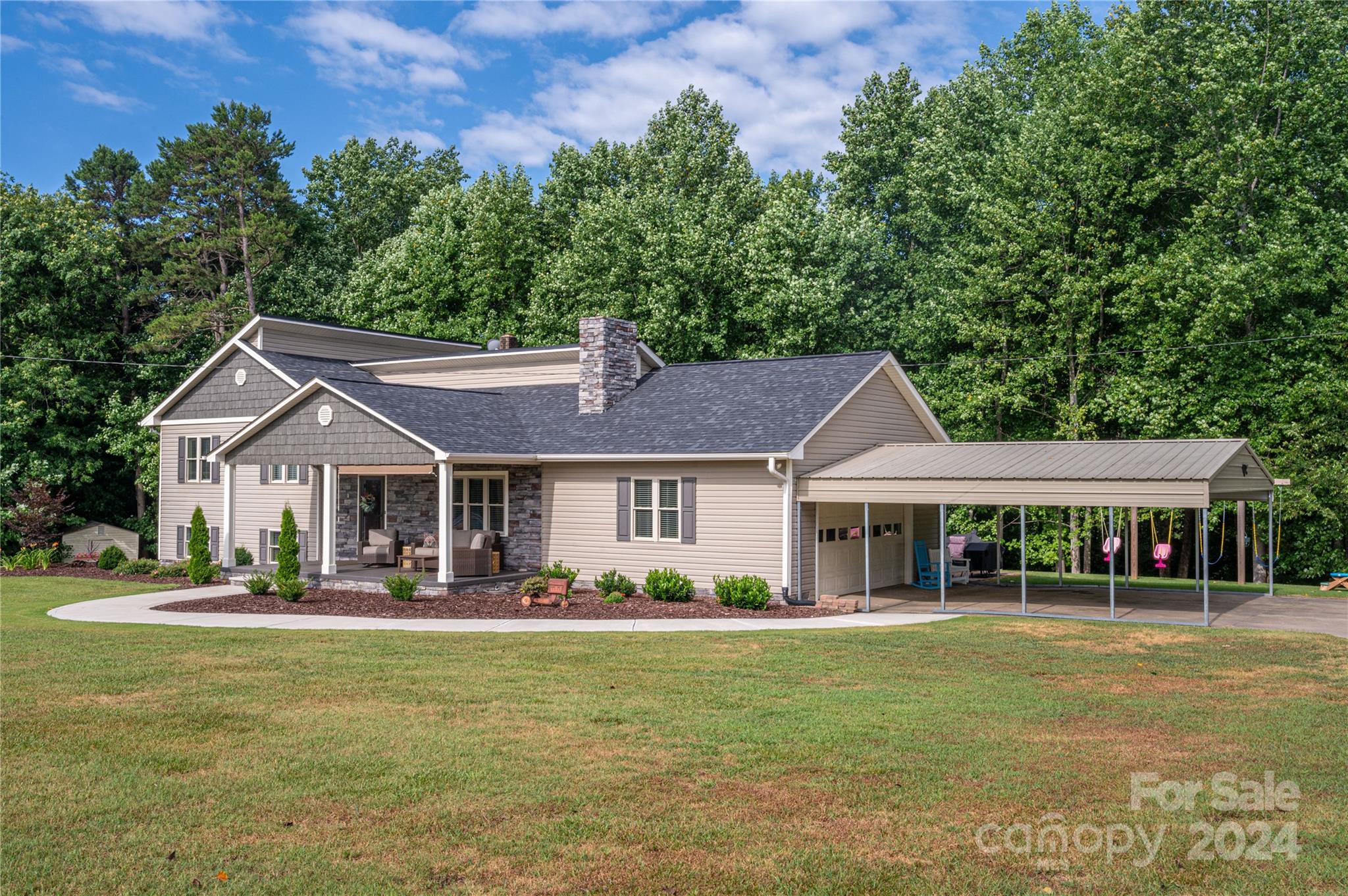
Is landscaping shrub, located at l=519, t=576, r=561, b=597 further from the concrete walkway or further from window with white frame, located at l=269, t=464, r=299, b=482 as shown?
window with white frame, located at l=269, t=464, r=299, b=482

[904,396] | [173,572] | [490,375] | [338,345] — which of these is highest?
[338,345]

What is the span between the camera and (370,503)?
85.7 ft

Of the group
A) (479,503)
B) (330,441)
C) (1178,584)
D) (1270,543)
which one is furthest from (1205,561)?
(330,441)

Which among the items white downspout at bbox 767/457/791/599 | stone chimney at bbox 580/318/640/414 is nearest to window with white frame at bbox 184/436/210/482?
stone chimney at bbox 580/318/640/414

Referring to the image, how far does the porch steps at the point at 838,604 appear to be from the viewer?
19234 mm

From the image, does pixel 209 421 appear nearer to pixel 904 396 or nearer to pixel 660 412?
pixel 660 412

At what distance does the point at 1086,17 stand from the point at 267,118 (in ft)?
117

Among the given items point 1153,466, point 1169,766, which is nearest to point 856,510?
point 1153,466

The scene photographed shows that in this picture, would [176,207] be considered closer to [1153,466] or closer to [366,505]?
[366,505]

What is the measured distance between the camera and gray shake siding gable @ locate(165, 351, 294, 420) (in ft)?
89.8

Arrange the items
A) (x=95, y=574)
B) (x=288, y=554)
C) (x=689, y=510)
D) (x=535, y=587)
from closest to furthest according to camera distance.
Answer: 1. (x=535, y=587)
2. (x=288, y=554)
3. (x=689, y=510)
4. (x=95, y=574)

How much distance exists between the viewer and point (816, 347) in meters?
35.1

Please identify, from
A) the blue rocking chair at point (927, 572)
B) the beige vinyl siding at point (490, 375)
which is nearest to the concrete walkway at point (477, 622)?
the blue rocking chair at point (927, 572)

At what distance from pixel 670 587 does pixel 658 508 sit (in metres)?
1.97
